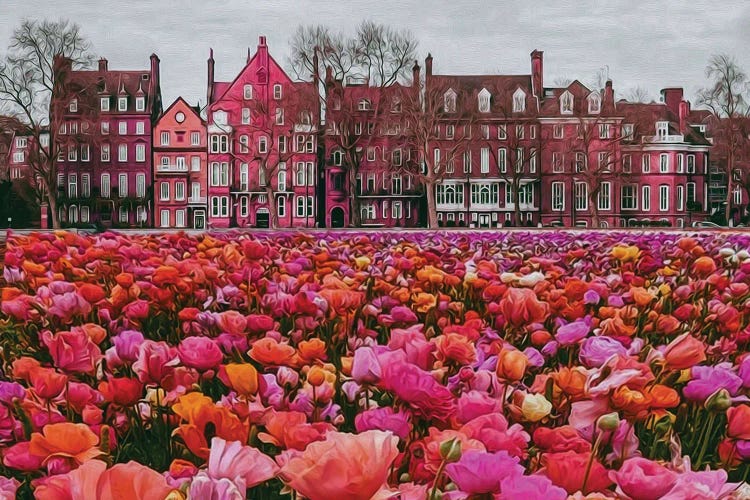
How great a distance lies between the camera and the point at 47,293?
338 cm

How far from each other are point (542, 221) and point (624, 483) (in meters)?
60.2

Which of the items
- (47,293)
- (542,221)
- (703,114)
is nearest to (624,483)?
(47,293)

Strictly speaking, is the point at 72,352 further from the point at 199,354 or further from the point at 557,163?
the point at 557,163

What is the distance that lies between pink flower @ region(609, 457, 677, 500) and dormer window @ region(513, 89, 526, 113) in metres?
60.6

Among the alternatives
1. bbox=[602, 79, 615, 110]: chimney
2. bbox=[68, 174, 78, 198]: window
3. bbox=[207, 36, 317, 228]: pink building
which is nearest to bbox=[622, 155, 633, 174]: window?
bbox=[602, 79, 615, 110]: chimney

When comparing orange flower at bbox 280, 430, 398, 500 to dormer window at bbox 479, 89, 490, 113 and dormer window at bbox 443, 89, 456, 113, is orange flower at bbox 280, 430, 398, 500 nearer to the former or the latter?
dormer window at bbox 443, 89, 456, 113

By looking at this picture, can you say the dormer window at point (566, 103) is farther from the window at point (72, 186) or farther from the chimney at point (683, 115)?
the window at point (72, 186)

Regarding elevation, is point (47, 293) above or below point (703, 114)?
below

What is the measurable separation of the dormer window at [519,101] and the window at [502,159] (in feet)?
9.46

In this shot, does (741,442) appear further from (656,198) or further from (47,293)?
(656,198)

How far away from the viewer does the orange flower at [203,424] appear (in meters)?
1.37

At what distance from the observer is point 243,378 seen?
169 centimetres

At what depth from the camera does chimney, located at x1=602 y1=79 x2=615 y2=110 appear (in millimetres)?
56719

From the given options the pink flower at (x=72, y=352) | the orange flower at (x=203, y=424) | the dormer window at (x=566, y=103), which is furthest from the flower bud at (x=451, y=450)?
the dormer window at (x=566, y=103)
